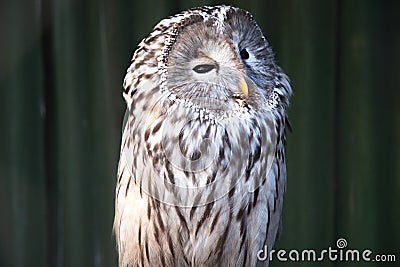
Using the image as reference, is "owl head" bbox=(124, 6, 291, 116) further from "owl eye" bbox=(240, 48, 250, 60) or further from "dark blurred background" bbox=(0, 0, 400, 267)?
"dark blurred background" bbox=(0, 0, 400, 267)

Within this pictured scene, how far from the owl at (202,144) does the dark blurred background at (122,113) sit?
0.14 meters

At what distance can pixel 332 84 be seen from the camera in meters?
1.30

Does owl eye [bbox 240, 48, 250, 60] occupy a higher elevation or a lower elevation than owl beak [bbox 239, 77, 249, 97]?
higher

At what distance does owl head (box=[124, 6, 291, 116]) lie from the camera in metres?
1.02

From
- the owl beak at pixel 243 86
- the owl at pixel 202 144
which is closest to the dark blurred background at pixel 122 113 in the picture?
the owl at pixel 202 144

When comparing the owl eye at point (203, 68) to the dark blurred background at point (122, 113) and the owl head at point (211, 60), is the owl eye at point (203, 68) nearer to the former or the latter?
the owl head at point (211, 60)

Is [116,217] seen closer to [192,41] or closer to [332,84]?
[192,41]

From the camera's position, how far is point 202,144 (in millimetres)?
1095

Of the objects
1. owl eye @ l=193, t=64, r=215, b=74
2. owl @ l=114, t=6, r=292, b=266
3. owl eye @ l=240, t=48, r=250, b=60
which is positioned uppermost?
owl eye @ l=240, t=48, r=250, b=60

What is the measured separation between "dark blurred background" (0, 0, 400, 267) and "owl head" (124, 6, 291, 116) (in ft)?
0.67

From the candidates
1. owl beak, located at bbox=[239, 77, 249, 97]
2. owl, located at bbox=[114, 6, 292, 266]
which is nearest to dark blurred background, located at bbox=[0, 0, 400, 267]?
owl, located at bbox=[114, 6, 292, 266]

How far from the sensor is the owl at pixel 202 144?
1.04 metres

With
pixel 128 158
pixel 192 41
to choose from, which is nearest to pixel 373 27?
pixel 192 41

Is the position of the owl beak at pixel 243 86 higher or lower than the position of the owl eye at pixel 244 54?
lower
